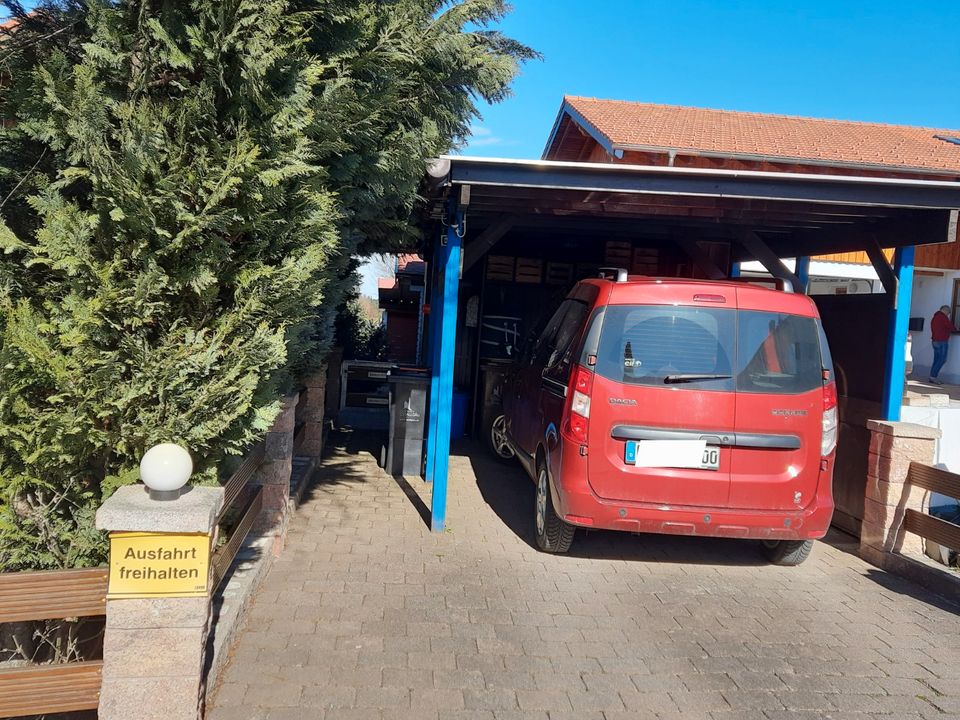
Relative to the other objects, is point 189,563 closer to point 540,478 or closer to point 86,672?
point 86,672

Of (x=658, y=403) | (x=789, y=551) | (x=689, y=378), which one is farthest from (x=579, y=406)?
(x=789, y=551)

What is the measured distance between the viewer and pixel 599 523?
4.87 meters

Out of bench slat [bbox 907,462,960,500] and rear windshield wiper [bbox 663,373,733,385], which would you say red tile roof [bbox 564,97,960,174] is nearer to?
bench slat [bbox 907,462,960,500]

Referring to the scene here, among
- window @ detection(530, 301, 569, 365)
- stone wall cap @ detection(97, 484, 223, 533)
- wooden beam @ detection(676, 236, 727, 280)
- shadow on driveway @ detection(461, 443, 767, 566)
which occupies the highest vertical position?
wooden beam @ detection(676, 236, 727, 280)

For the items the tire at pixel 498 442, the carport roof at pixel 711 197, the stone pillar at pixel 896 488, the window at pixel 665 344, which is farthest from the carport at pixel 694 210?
the tire at pixel 498 442

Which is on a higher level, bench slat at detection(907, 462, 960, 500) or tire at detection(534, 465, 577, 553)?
bench slat at detection(907, 462, 960, 500)

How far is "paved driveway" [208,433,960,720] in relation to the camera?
11.2ft

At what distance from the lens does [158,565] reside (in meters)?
2.93

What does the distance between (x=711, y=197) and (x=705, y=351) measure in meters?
1.49

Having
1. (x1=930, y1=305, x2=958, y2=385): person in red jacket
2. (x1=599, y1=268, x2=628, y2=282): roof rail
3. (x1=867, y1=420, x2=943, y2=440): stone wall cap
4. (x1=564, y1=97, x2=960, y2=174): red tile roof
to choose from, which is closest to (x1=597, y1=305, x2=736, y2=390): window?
(x1=599, y1=268, x2=628, y2=282): roof rail

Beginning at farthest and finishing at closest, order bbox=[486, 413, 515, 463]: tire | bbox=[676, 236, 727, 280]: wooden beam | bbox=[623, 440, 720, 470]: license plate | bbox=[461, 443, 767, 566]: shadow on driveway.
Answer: bbox=[486, 413, 515, 463]: tire
bbox=[676, 236, 727, 280]: wooden beam
bbox=[461, 443, 767, 566]: shadow on driveway
bbox=[623, 440, 720, 470]: license plate

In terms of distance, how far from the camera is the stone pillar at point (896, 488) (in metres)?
5.52

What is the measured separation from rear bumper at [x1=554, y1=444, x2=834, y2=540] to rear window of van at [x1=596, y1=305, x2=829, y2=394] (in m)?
0.68

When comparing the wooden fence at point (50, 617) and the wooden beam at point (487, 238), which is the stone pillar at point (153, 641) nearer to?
the wooden fence at point (50, 617)
